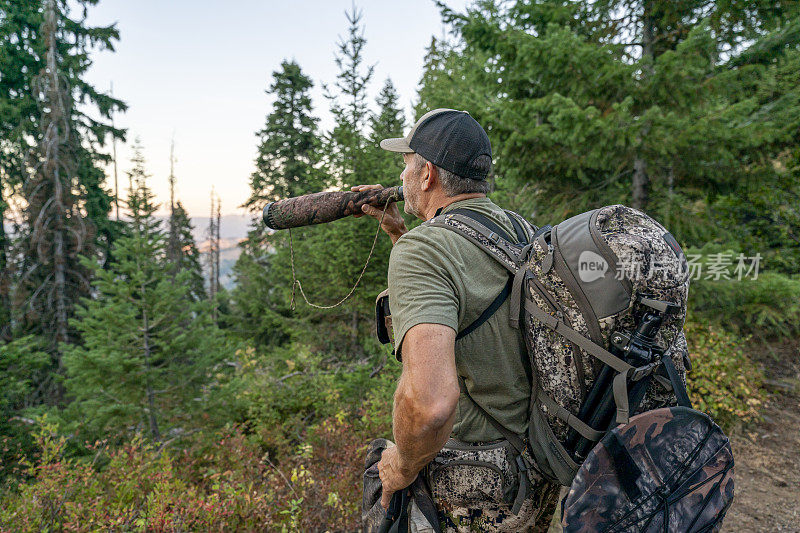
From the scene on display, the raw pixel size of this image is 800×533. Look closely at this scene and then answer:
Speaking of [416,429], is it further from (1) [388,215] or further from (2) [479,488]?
(1) [388,215]

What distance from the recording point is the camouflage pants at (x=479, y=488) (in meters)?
1.76

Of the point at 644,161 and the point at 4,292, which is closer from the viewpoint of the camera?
the point at 644,161

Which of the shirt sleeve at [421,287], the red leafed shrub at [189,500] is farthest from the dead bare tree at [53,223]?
the shirt sleeve at [421,287]

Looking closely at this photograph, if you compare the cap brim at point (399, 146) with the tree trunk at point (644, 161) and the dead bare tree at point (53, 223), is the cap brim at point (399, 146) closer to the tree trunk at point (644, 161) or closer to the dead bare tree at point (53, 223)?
the tree trunk at point (644, 161)

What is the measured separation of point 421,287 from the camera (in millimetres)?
1479

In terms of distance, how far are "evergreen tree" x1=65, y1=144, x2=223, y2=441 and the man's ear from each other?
266 inches

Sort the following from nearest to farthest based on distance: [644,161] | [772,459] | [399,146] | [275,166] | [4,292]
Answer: [399,146] < [772,459] < [644,161] < [4,292] < [275,166]

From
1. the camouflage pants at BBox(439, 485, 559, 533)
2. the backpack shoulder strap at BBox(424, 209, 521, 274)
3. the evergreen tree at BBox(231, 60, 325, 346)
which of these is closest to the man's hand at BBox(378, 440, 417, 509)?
the camouflage pants at BBox(439, 485, 559, 533)

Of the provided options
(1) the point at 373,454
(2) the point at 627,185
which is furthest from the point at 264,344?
(1) the point at 373,454

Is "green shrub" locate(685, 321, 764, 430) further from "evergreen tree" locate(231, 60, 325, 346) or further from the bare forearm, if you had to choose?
"evergreen tree" locate(231, 60, 325, 346)

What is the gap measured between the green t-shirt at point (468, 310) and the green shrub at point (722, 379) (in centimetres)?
597

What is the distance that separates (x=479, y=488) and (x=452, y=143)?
1.53m

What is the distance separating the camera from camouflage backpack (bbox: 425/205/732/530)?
4.57 feet

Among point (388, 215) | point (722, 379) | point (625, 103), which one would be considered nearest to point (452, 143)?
point (388, 215)
